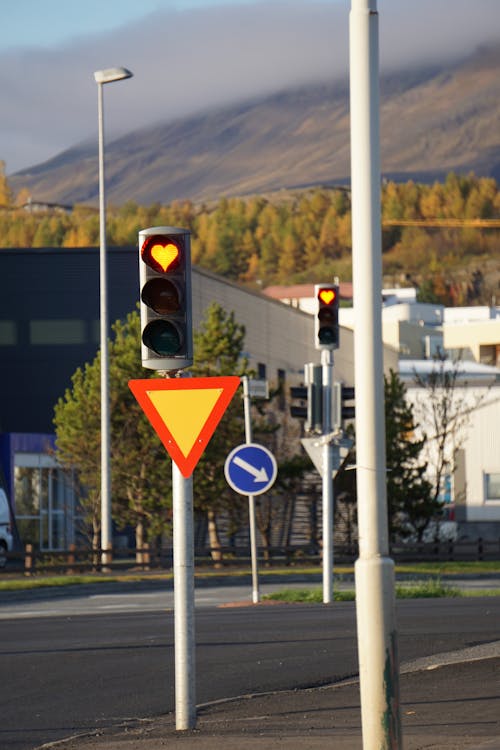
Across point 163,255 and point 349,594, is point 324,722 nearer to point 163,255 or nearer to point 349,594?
point 163,255

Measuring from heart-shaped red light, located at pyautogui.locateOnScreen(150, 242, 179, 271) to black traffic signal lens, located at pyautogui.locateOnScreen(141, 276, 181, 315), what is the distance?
0.12 m

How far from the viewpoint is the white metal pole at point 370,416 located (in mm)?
8242

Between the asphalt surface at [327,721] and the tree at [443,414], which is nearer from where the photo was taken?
the asphalt surface at [327,721]

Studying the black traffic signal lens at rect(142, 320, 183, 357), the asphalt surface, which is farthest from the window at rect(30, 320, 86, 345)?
the black traffic signal lens at rect(142, 320, 183, 357)

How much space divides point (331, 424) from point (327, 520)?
1602 mm

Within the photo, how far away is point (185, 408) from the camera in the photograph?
10688 mm

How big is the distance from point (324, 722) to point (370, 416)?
3.41 metres

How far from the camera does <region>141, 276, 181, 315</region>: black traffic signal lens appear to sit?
10680 mm

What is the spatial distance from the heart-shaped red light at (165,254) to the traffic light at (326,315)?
10421mm

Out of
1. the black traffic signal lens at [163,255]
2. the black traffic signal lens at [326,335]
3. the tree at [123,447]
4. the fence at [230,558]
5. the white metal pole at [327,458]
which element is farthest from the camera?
the tree at [123,447]

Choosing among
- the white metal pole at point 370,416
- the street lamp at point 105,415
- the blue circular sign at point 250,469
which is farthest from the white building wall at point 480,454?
the white metal pole at point 370,416

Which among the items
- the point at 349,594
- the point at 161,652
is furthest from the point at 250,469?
the point at 161,652

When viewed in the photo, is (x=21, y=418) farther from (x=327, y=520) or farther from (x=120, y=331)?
(x=327, y=520)

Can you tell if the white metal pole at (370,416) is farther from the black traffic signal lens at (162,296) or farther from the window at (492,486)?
the window at (492,486)
